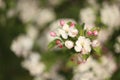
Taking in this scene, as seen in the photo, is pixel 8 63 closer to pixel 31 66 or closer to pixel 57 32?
pixel 31 66

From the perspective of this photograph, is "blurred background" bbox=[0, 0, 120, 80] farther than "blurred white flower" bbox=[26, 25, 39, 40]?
No

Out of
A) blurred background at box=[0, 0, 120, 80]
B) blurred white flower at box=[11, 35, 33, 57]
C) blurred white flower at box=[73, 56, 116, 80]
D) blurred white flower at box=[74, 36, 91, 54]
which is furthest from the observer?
blurred white flower at box=[11, 35, 33, 57]

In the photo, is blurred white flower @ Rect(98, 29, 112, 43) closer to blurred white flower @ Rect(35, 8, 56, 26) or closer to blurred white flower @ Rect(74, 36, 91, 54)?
blurred white flower @ Rect(35, 8, 56, 26)

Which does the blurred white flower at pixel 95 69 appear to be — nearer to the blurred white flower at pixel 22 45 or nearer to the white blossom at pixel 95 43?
the white blossom at pixel 95 43

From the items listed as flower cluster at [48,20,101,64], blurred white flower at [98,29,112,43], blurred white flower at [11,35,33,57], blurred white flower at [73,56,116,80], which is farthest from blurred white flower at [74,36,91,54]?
blurred white flower at [11,35,33,57]

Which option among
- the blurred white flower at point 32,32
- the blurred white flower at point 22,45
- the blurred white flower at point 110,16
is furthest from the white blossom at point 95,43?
the blurred white flower at point 32,32

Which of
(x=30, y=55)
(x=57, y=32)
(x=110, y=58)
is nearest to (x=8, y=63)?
(x=30, y=55)

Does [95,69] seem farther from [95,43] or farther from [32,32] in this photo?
[32,32]
